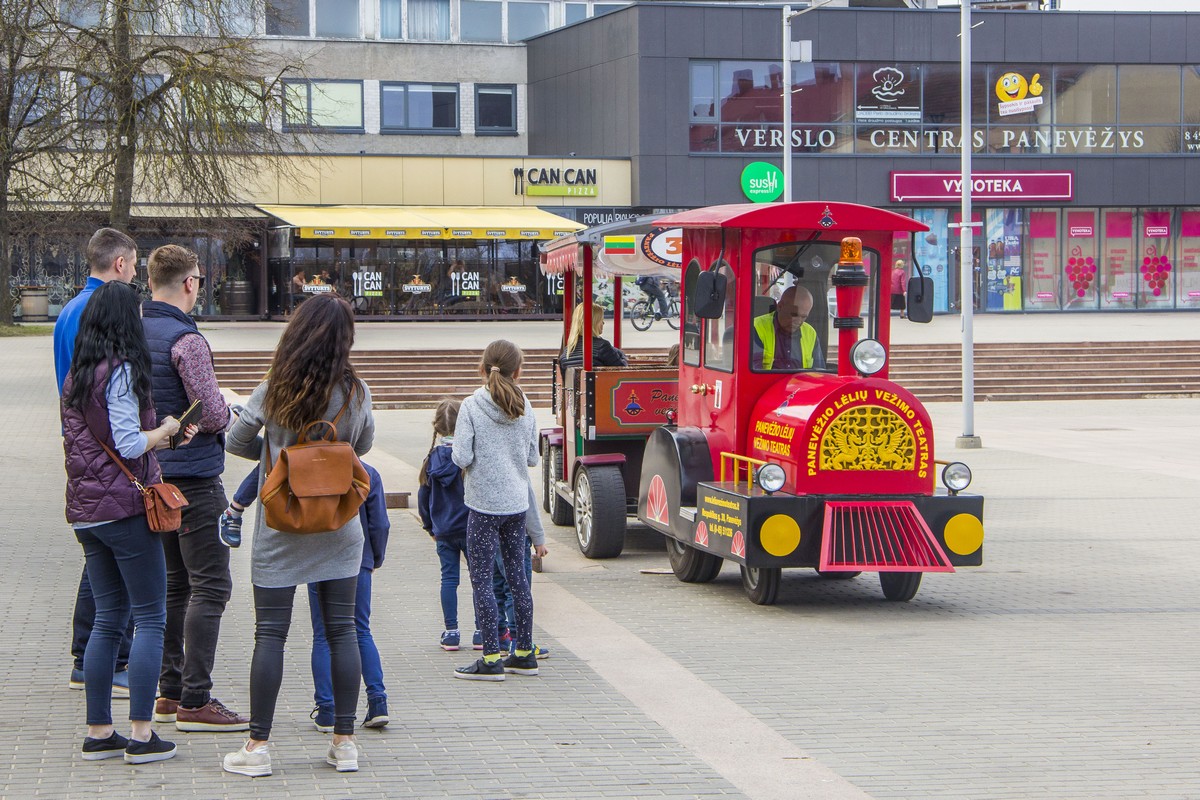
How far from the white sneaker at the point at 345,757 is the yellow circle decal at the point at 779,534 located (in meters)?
3.67

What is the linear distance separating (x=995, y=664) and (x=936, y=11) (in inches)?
1486

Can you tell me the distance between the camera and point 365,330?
1508 inches

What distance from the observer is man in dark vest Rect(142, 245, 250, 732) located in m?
5.70

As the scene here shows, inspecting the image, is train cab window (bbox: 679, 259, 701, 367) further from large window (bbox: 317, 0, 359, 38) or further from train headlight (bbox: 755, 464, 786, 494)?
large window (bbox: 317, 0, 359, 38)

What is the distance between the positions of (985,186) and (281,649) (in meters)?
40.4

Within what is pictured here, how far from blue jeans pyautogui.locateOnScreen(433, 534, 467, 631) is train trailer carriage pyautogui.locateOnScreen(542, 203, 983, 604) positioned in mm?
1834

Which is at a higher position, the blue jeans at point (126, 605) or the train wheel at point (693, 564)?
the blue jeans at point (126, 605)

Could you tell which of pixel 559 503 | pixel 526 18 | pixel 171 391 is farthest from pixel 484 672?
pixel 526 18

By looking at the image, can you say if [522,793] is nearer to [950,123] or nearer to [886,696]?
[886,696]

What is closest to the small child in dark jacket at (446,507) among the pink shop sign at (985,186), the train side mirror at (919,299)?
the train side mirror at (919,299)

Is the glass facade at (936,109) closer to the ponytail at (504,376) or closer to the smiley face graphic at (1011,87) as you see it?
the smiley face graphic at (1011,87)

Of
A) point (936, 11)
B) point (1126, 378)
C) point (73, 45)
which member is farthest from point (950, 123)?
point (73, 45)

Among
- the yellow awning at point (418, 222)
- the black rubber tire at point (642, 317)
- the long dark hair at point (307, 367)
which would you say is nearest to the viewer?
→ the long dark hair at point (307, 367)

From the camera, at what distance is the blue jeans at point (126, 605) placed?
536 cm
